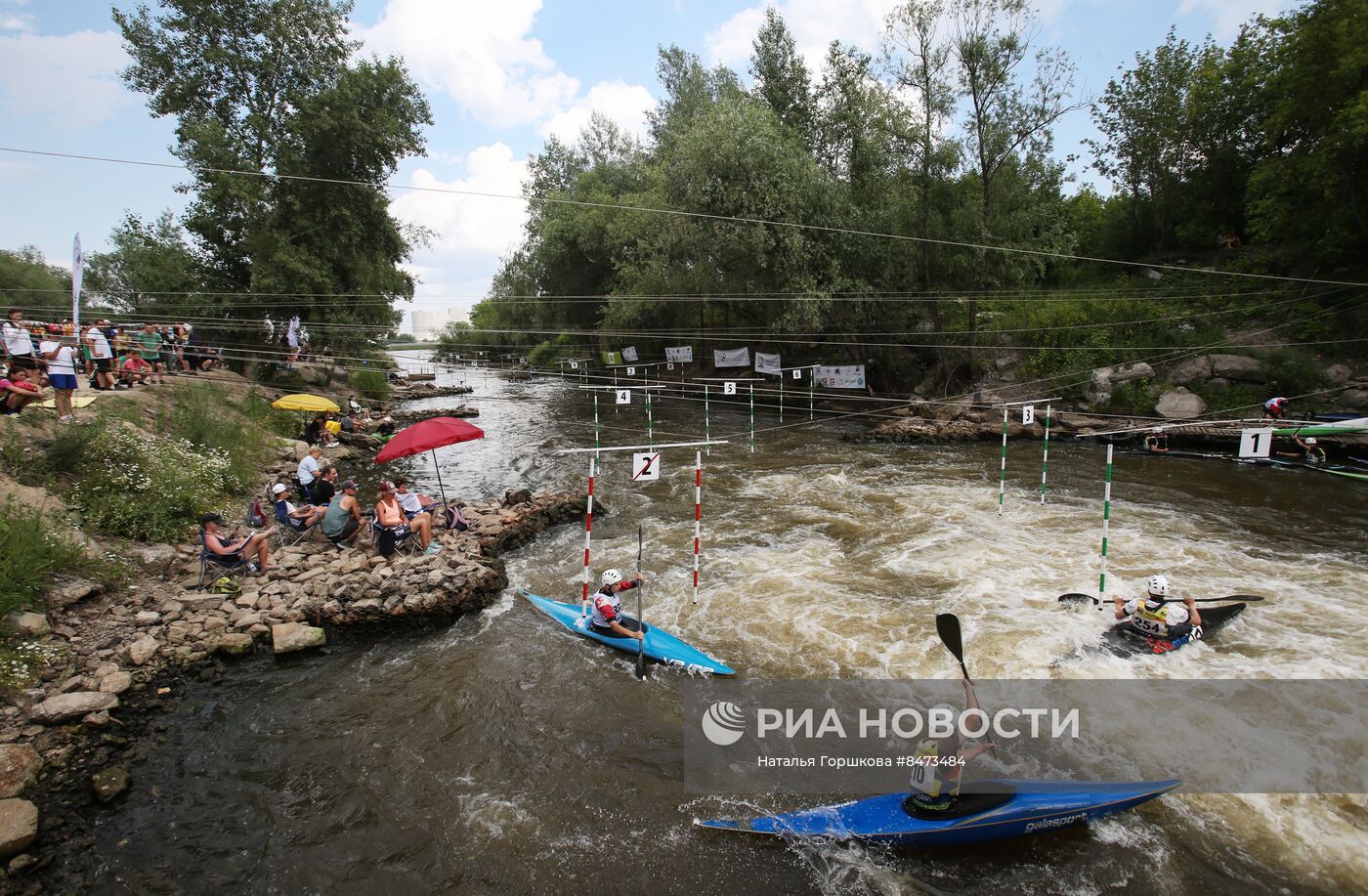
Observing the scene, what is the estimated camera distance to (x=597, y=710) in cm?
732

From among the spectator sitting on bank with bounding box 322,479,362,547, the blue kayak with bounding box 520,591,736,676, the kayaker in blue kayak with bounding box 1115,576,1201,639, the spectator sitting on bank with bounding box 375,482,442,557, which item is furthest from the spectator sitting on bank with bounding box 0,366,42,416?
the kayaker in blue kayak with bounding box 1115,576,1201,639

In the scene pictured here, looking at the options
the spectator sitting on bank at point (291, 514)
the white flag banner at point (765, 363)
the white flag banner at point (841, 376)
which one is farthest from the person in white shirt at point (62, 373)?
the white flag banner at point (765, 363)

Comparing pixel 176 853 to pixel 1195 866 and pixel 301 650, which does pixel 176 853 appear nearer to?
pixel 301 650

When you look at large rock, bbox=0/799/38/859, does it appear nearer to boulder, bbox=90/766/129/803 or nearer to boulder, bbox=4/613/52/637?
boulder, bbox=90/766/129/803

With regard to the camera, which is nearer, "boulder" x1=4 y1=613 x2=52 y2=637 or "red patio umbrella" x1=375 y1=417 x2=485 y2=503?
"boulder" x1=4 y1=613 x2=52 y2=637

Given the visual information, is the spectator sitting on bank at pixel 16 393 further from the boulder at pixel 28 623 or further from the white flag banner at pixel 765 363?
the white flag banner at pixel 765 363

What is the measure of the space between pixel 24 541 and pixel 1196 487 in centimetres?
2282

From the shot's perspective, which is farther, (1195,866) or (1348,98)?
(1348,98)

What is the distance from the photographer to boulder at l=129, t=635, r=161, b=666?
766 cm

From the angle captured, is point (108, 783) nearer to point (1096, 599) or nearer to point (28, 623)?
point (28, 623)

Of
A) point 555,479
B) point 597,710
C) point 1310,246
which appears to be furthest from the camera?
point 1310,246

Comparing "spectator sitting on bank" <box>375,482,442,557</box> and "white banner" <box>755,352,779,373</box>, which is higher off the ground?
"white banner" <box>755,352,779,373</box>

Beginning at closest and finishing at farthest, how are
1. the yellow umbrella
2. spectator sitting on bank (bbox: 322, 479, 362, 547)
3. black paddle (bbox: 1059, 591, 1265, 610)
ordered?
1. black paddle (bbox: 1059, 591, 1265, 610)
2. spectator sitting on bank (bbox: 322, 479, 362, 547)
3. the yellow umbrella

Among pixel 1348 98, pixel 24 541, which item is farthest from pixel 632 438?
pixel 1348 98
